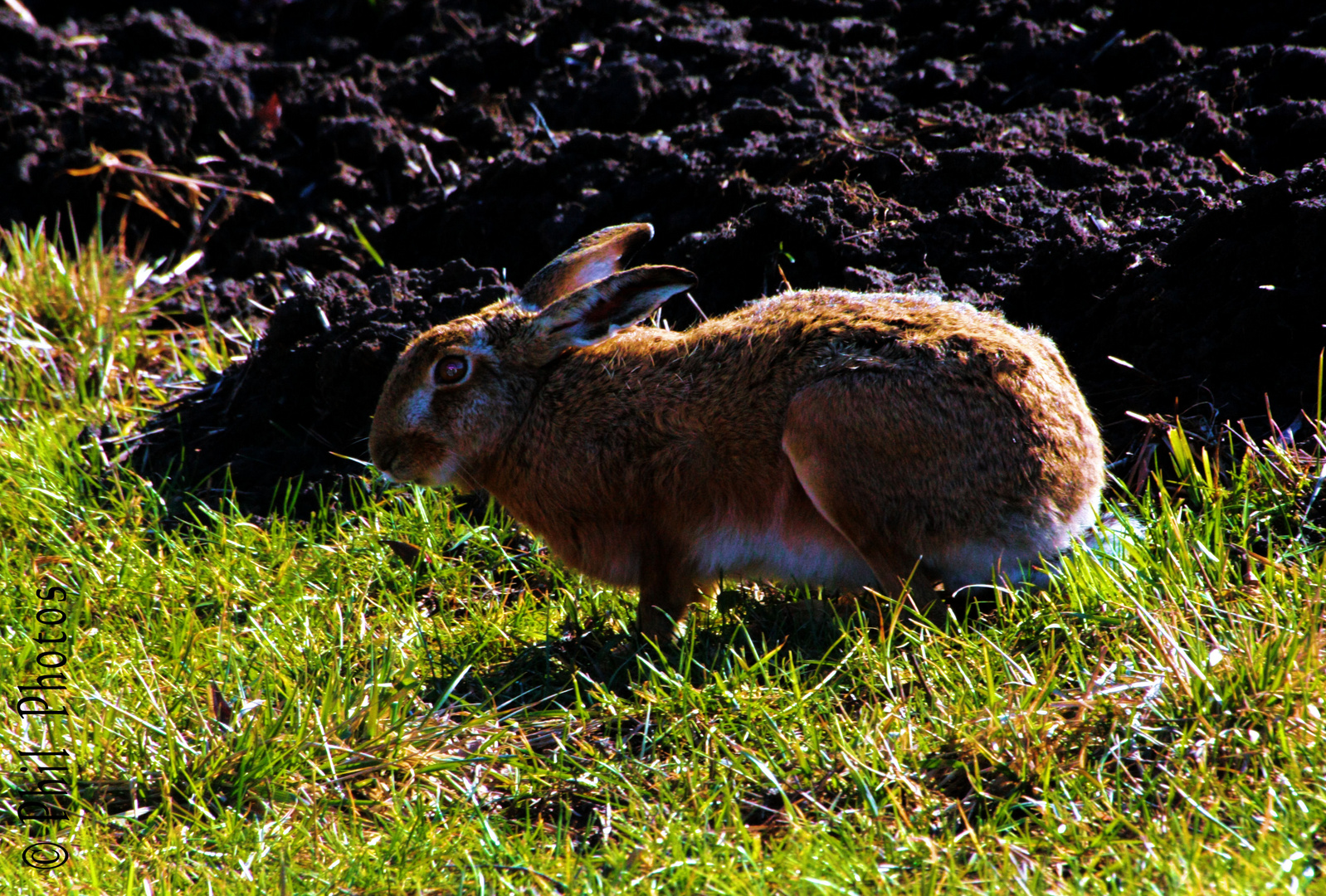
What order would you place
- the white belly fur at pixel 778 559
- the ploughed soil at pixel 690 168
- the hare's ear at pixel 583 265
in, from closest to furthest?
the white belly fur at pixel 778 559
the hare's ear at pixel 583 265
the ploughed soil at pixel 690 168

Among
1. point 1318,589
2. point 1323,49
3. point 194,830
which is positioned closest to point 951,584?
point 1318,589

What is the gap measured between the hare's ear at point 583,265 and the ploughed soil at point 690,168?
83 centimetres

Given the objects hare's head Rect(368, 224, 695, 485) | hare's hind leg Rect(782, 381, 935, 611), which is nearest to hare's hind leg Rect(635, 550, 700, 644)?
hare's hind leg Rect(782, 381, 935, 611)

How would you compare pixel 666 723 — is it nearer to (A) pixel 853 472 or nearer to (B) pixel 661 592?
(B) pixel 661 592

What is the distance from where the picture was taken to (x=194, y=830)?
3.09 meters

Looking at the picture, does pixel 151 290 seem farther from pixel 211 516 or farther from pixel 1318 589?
pixel 1318 589

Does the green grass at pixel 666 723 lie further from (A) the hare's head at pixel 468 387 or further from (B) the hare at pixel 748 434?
(A) the hare's head at pixel 468 387

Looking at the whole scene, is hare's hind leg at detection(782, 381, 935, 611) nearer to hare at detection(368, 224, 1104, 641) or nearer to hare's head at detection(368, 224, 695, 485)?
A: hare at detection(368, 224, 1104, 641)

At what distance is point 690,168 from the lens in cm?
617

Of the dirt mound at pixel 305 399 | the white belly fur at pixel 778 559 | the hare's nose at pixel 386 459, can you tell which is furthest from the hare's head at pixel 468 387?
the white belly fur at pixel 778 559

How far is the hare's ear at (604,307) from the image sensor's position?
4045mm

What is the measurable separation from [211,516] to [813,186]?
10.2 ft

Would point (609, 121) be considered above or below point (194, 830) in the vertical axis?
above

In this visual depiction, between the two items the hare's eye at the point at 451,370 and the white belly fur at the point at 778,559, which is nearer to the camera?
the white belly fur at the point at 778,559
